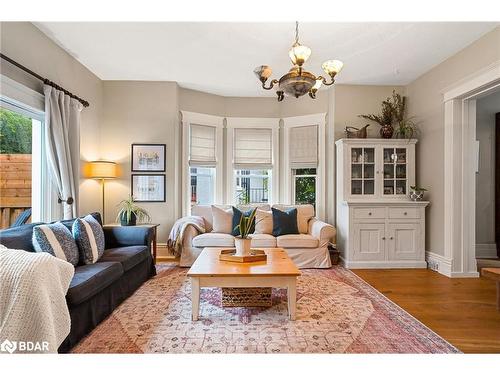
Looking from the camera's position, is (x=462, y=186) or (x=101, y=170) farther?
(x=101, y=170)

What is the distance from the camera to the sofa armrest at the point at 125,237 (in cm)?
370

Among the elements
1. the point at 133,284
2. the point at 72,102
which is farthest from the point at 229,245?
the point at 72,102

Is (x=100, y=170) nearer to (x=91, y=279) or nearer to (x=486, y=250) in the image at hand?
(x=91, y=279)

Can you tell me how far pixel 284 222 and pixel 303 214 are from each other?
0.46 metres

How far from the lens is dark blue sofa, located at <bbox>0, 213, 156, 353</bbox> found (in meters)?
2.21

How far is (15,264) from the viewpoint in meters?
1.74

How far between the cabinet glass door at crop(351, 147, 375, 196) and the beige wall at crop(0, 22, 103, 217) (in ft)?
13.0

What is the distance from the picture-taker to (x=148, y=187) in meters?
4.96

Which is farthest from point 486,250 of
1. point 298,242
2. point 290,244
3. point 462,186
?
point 290,244

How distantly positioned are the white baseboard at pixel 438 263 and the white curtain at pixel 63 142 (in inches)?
189

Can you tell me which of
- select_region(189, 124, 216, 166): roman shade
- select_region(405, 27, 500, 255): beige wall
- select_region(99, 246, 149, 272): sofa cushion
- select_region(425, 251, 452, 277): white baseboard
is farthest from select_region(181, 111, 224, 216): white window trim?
select_region(425, 251, 452, 277): white baseboard

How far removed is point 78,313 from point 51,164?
196 cm

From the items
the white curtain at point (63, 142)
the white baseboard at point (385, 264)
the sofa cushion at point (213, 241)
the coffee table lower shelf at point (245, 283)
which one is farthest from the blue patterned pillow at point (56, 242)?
the white baseboard at point (385, 264)

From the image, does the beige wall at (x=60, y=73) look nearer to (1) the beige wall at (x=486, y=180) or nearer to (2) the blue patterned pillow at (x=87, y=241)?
(2) the blue patterned pillow at (x=87, y=241)
